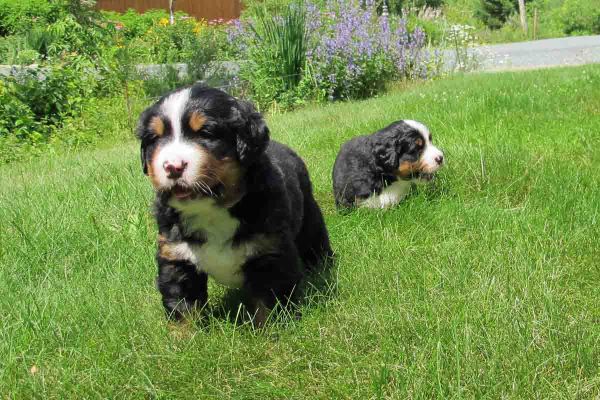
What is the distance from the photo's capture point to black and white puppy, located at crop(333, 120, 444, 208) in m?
4.73

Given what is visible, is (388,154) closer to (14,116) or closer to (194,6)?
(14,116)

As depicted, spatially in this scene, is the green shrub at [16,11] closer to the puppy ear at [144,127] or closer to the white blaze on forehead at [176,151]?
the puppy ear at [144,127]

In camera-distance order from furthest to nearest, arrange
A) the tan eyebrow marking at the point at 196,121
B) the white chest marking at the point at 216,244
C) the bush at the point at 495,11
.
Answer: the bush at the point at 495,11
the white chest marking at the point at 216,244
the tan eyebrow marking at the point at 196,121

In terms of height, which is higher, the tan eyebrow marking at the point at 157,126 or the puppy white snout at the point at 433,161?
the tan eyebrow marking at the point at 157,126

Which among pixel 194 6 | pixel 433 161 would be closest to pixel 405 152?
pixel 433 161

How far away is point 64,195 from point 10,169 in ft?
9.75

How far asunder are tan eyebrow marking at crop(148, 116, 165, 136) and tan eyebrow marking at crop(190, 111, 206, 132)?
0.14m

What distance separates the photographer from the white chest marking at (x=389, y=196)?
4.73 meters

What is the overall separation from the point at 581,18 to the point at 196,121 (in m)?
35.1

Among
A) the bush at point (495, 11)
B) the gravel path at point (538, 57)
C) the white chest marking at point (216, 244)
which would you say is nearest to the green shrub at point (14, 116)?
the white chest marking at point (216, 244)

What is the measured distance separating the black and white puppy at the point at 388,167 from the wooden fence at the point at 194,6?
22.7 m

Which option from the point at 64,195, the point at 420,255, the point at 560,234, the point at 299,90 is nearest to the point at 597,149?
the point at 560,234

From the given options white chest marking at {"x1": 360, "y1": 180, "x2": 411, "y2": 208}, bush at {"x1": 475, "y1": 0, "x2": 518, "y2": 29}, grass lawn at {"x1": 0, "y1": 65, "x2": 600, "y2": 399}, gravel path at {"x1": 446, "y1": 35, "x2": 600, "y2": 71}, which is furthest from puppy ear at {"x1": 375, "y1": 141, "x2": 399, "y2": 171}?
bush at {"x1": 475, "y1": 0, "x2": 518, "y2": 29}

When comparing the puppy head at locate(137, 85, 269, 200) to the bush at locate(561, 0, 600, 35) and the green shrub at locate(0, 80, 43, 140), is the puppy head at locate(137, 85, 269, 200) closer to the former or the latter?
the green shrub at locate(0, 80, 43, 140)
